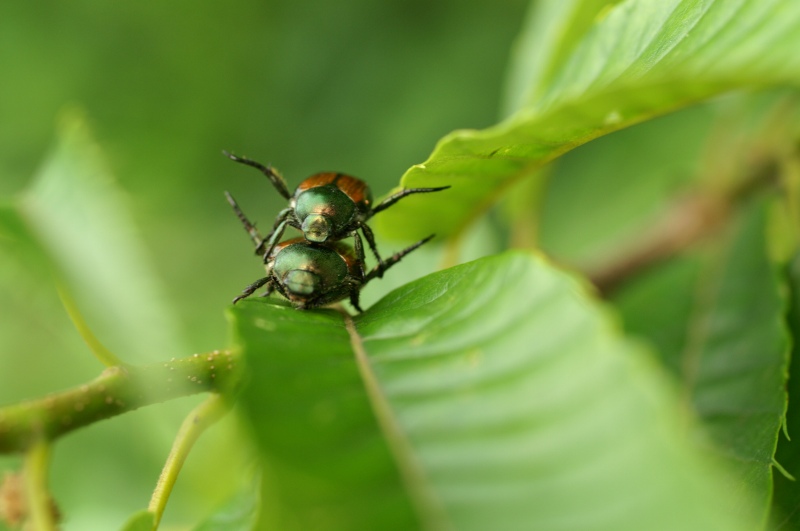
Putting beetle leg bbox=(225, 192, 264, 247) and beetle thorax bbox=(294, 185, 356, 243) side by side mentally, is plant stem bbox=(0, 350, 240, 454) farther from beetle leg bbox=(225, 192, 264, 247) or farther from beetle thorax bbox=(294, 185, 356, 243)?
beetle leg bbox=(225, 192, 264, 247)

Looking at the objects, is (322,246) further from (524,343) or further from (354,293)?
(524,343)

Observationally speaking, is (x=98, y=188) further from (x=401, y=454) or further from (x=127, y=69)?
(x=127, y=69)

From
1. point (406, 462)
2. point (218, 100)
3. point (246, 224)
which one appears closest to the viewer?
point (406, 462)

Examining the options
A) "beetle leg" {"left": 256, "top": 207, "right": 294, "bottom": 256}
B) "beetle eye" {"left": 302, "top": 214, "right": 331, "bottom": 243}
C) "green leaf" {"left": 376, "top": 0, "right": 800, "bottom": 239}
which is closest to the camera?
"green leaf" {"left": 376, "top": 0, "right": 800, "bottom": 239}

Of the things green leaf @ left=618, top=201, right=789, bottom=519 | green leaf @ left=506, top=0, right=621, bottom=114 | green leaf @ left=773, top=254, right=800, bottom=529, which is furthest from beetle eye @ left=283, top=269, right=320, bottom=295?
green leaf @ left=773, top=254, right=800, bottom=529

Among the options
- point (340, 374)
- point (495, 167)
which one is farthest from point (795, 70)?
point (340, 374)

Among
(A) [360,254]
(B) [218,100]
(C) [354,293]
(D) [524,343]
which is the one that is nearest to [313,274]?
(C) [354,293]

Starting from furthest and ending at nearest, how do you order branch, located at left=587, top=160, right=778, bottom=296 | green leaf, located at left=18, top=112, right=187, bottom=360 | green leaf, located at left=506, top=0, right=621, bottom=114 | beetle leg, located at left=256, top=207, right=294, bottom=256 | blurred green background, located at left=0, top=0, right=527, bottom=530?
blurred green background, located at left=0, top=0, right=527, bottom=530, branch, located at left=587, top=160, right=778, bottom=296, green leaf, located at left=18, top=112, right=187, bottom=360, green leaf, located at left=506, top=0, right=621, bottom=114, beetle leg, located at left=256, top=207, right=294, bottom=256

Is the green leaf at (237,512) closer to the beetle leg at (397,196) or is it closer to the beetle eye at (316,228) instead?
the beetle eye at (316,228)
